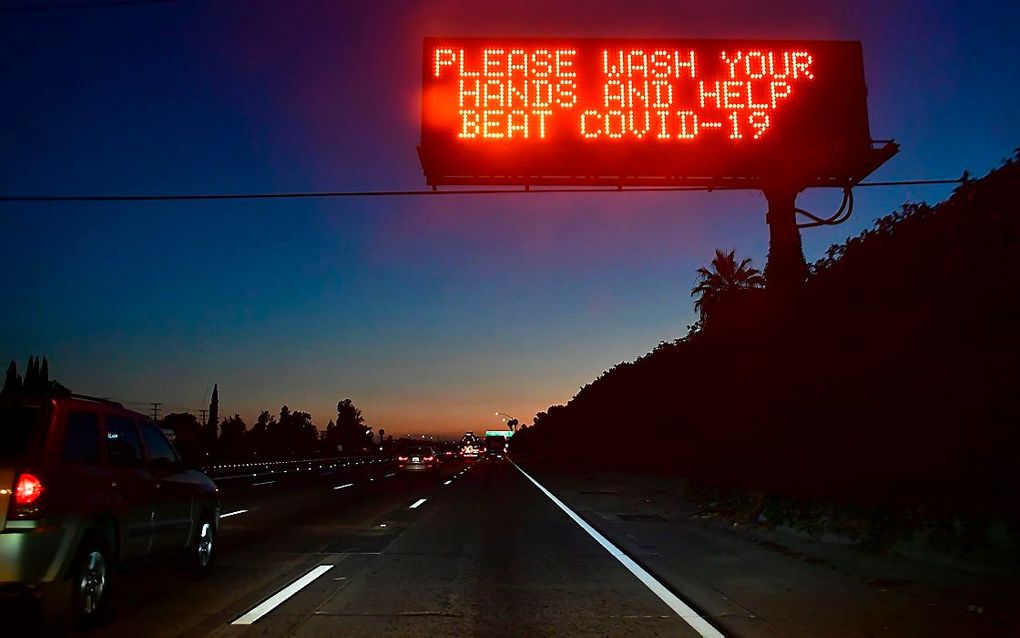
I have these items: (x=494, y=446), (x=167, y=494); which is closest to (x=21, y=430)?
(x=167, y=494)

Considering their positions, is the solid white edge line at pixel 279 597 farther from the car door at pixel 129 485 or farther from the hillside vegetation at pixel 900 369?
the hillside vegetation at pixel 900 369

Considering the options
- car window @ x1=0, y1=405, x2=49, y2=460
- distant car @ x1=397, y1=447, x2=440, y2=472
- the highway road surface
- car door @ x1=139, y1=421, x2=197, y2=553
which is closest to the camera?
car window @ x1=0, y1=405, x2=49, y2=460

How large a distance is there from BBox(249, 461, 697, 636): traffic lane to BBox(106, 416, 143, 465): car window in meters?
2.09

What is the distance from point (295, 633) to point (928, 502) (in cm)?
782

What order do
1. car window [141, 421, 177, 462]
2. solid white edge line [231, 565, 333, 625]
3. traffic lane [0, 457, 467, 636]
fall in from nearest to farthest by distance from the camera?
traffic lane [0, 457, 467, 636] < solid white edge line [231, 565, 333, 625] < car window [141, 421, 177, 462]

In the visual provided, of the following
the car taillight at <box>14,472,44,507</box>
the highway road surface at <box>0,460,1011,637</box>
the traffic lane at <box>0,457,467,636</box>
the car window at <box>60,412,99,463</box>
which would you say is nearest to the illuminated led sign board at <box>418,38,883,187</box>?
the highway road surface at <box>0,460,1011,637</box>

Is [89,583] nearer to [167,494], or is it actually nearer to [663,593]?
[167,494]

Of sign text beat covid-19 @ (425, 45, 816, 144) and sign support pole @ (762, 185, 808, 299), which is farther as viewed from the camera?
sign support pole @ (762, 185, 808, 299)

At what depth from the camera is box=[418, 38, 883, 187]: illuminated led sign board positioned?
48.4 feet

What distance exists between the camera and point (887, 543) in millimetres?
10195

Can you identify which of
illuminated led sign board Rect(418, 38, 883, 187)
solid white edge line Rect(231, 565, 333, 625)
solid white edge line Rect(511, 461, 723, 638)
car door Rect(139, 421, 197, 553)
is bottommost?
solid white edge line Rect(511, 461, 723, 638)

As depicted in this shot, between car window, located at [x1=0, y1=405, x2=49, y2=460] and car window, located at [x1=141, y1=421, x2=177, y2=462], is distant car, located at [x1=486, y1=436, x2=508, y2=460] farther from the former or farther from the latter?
car window, located at [x1=0, y1=405, x2=49, y2=460]

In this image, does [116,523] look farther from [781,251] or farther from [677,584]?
[781,251]

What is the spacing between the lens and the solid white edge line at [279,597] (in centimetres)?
723
